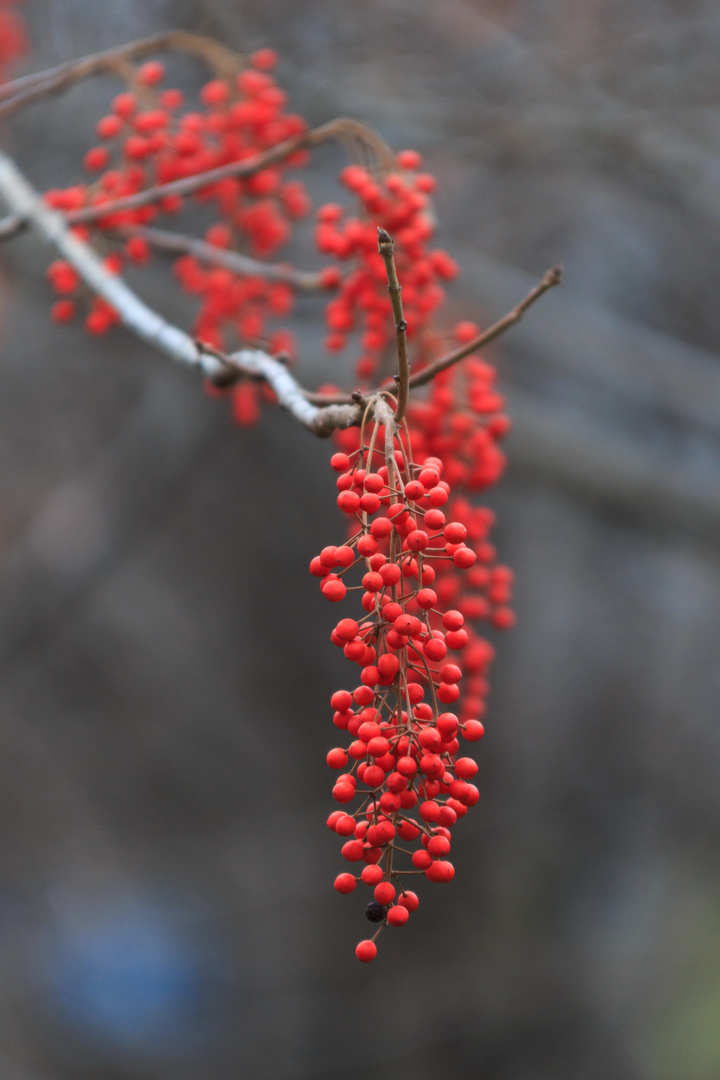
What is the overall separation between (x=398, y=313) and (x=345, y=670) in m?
4.19

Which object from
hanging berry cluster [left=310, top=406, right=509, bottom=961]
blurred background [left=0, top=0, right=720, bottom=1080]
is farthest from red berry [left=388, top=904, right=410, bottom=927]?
blurred background [left=0, top=0, right=720, bottom=1080]

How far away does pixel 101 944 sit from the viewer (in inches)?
173

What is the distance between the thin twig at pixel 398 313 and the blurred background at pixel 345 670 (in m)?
2.19

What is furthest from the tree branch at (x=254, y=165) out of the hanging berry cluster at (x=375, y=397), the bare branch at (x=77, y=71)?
the bare branch at (x=77, y=71)

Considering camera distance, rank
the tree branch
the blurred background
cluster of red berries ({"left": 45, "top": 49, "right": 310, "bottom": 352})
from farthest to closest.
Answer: the blurred background → cluster of red berries ({"left": 45, "top": 49, "right": 310, "bottom": 352}) → the tree branch

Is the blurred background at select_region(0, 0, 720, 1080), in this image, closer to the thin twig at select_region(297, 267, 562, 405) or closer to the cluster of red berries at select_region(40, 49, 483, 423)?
the cluster of red berries at select_region(40, 49, 483, 423)

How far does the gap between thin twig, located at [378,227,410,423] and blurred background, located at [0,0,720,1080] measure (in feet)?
7.19

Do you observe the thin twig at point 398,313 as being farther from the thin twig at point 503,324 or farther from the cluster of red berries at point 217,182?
the cluster of red berries at point 217,182

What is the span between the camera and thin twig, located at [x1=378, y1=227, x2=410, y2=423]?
0.68 meters

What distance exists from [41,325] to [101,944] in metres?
3.41

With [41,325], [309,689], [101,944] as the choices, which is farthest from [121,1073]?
[41,325]

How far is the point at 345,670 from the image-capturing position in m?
4.78

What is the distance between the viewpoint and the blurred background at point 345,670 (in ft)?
9.79

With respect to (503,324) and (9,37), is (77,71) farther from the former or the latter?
(9,37)
